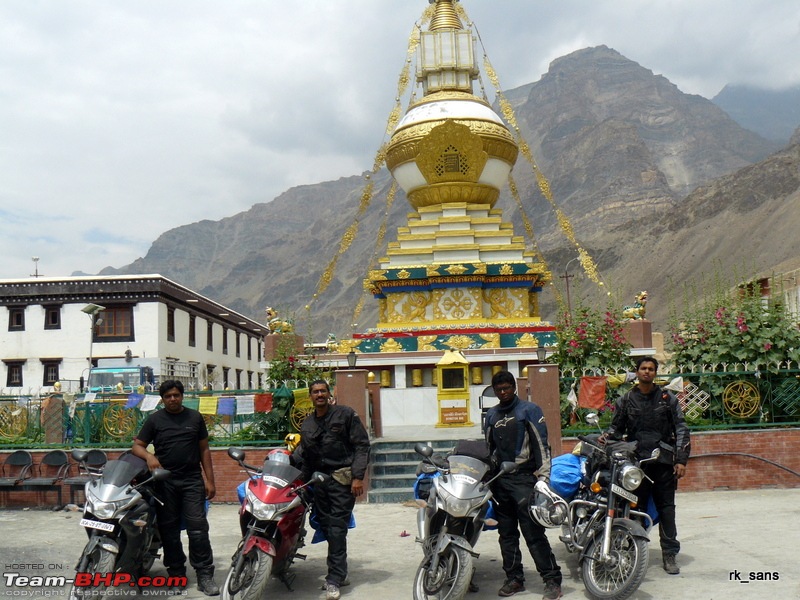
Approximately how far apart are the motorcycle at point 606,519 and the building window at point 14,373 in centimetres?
3288

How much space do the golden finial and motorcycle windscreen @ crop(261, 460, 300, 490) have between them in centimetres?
2103

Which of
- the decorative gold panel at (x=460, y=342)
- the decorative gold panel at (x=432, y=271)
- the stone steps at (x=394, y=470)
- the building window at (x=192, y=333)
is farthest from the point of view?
the building window at (x=192, y=333)

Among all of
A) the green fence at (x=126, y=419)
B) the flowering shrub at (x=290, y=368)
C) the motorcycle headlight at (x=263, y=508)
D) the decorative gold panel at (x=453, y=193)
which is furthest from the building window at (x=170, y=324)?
the motorcycle headlight at (x=263, y=508)

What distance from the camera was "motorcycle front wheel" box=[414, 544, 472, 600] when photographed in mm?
6102

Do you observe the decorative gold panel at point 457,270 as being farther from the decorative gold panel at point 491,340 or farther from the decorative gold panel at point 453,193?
the decorative gold panel at point 453,193

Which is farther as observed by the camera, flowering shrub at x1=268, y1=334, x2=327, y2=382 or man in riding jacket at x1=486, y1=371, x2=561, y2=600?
flowering shrub at x1=268, y1=334, x2=327, y2=382

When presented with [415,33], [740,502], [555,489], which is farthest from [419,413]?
[415,33]

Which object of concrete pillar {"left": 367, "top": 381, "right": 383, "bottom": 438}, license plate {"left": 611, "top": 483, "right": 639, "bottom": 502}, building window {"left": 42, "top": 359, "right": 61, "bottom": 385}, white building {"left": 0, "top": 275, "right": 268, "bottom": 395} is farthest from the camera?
building window {"left": 42, "top": 359, "right": 61, "bottom": 385}

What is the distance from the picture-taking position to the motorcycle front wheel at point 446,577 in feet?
20.0

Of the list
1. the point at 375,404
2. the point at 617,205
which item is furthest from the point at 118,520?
the point at 617,205

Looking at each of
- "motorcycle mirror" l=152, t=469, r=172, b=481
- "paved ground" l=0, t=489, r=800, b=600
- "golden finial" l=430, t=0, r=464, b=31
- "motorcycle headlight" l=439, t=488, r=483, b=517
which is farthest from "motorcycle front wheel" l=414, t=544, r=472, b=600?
"golden finial" l=430, t=0, r=464, b=31

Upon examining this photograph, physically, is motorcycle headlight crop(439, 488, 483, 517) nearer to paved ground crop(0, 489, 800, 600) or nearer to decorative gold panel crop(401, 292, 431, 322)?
paved ground crop(0, 489, 800, 600)

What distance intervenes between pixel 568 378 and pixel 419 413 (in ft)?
17.4

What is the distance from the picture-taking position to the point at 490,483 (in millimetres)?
6766
